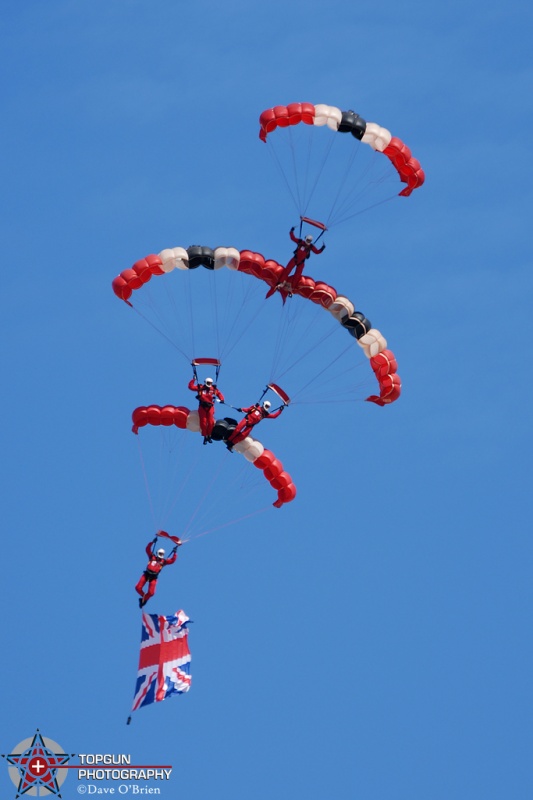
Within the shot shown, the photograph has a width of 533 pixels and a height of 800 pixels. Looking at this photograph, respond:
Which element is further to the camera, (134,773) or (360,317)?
(134,773)

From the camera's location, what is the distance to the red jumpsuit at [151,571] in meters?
20.7

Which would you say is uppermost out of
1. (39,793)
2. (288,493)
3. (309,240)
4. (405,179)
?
(405,179)

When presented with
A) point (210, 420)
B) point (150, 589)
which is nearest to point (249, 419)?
point (210, 420)

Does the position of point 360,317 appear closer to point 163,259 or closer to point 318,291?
point 318,291

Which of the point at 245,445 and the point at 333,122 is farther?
the point at 333,122

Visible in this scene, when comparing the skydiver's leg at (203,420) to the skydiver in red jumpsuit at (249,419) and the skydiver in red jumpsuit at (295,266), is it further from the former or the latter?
the skydiver in red jumpsuit at (295,266)

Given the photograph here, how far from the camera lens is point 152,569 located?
2062 centimetres

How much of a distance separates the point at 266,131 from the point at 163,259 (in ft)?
12.1

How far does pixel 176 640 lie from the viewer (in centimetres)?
2184

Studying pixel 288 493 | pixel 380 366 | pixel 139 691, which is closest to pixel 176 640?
pixel 139 691

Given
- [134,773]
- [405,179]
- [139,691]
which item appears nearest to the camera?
[139,691]

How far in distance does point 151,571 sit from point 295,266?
7.08m

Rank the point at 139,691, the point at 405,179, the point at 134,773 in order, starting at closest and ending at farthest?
the point at 139,691
the point at 405,179
the point at 134,773

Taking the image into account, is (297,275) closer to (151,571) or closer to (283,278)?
(283,278)
